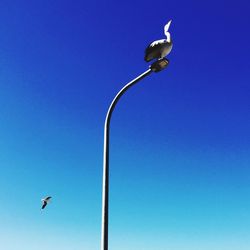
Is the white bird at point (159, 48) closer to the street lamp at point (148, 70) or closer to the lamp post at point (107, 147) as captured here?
the street lamp at point (148, 70)

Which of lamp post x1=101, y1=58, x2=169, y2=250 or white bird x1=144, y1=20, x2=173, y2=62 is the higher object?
white bird x1=144, y1=20, x2=173, y2=62

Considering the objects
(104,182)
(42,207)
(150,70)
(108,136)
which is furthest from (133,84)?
(42,207)

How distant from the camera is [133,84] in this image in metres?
9.74

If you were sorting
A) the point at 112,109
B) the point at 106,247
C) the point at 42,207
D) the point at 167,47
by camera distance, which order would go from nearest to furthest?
1. the point at 106,247
2. the point at 167,47
3. the point at 112,109
4. the point at 42,207

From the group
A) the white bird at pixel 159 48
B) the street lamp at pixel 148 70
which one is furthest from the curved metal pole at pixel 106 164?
the white bird at pixel 159 48

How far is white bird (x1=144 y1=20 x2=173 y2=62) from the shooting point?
29.6ft

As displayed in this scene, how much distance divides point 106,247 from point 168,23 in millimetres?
4288

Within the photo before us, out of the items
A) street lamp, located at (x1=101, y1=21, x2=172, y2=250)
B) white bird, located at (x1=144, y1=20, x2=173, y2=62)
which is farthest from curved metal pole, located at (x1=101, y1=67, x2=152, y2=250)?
white bird, located at (x1=144, y1=20, x2=173, y2=62)

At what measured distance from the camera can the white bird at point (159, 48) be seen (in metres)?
9.03

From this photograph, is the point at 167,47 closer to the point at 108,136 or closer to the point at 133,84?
the point at 133,84

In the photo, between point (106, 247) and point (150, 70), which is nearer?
point (106, 247)

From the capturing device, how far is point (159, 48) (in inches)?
356

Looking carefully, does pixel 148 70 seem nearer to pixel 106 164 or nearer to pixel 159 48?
pixel 159 48

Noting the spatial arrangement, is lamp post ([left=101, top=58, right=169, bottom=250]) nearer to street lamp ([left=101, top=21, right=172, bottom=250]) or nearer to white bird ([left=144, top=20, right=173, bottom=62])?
street lamp ([left=101, top=21, right=172, bottom=250])
